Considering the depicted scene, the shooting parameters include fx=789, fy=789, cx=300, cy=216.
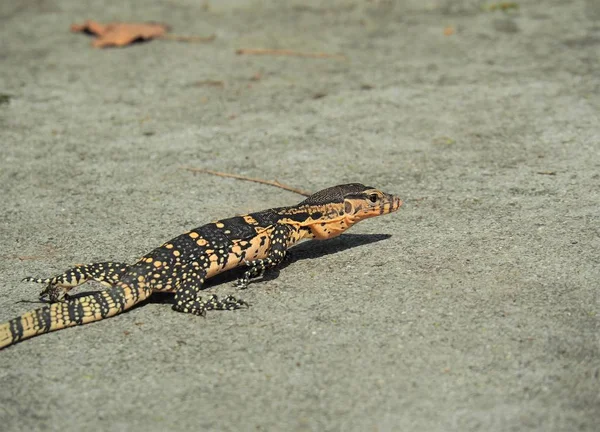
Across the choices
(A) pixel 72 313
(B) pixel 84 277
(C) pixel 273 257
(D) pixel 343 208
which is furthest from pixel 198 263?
(D) pixel 343 208

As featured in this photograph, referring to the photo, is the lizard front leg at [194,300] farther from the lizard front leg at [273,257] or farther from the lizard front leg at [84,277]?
the lizard front leg at [84,277]

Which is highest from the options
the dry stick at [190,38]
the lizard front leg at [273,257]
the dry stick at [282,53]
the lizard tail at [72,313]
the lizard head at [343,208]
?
the dry stick at [190,38]

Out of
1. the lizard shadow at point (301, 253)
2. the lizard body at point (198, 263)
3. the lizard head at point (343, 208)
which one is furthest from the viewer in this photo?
the lizard head at point (343, 208)

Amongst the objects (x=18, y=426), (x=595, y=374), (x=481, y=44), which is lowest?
(x=18, y=426)

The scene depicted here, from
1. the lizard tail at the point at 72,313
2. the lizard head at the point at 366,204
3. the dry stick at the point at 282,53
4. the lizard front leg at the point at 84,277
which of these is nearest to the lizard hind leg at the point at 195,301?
the lizard tail at the point at 72,313

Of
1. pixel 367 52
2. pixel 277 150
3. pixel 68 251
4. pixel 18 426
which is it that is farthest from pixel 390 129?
pixel 18 426

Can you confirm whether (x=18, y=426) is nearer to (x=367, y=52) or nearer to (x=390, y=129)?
(x=390, y=129)
